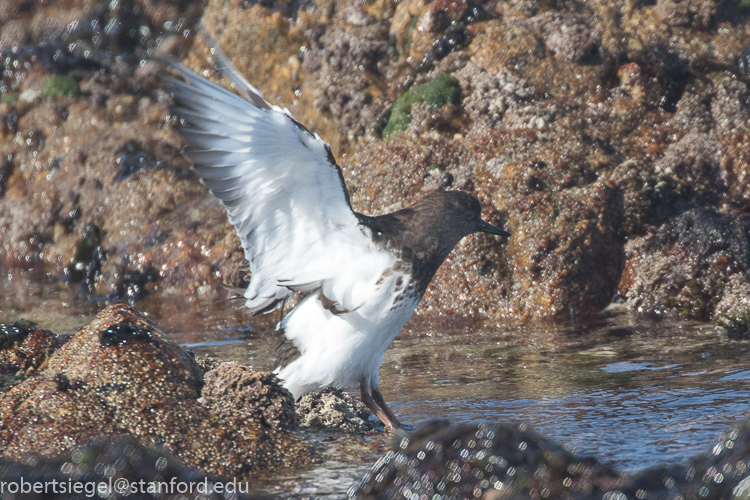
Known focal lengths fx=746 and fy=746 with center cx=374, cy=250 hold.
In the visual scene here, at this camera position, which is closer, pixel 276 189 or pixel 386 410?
pixel 276 189

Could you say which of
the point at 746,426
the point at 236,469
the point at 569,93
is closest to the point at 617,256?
the point at 569,93

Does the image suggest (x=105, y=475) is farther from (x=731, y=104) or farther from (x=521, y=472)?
(x=731, y=104)

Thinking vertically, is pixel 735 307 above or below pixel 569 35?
below

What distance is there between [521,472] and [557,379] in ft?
8.97

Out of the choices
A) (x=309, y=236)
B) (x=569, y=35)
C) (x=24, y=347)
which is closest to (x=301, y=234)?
(x=309, y=236)

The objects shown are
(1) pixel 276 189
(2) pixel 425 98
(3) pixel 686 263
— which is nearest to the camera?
(1) pixel 276 189

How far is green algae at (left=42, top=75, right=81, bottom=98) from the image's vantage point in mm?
14578

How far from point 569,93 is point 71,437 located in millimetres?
7792

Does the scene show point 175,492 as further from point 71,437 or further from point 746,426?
point 746,426

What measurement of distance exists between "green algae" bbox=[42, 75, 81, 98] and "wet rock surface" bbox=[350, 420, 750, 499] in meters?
13.3

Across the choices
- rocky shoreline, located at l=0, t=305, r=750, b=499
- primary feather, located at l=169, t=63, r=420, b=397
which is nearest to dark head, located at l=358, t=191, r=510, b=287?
primary feather, located at l=169, t=63, r=420, b=397

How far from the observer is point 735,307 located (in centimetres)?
700

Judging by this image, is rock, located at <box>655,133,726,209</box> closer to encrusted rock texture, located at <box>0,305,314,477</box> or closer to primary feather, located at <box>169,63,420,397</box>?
primary feather, located at <box>169,63,420,397</box>

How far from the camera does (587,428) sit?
4.50 meters
